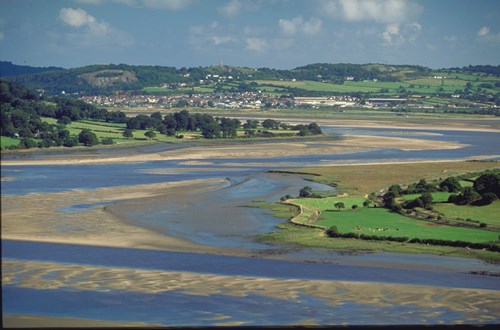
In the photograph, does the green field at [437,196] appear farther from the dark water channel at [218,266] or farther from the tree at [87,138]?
the tree at [87,138]

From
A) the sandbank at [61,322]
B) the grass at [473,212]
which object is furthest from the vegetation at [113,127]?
the sandbank at [61,322]

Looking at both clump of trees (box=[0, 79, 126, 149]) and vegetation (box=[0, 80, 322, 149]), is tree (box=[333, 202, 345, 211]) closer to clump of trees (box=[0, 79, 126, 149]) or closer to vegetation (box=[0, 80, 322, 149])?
clump of trees (box=[0, 79, 126, 149])

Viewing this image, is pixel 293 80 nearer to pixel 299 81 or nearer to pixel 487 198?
pixel 299 81

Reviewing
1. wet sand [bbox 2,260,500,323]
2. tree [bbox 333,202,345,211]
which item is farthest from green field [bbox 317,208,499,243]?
wet sand [bbox 2,260,500,323]

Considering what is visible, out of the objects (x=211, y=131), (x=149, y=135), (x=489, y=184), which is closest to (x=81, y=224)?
(x=489, y=184)

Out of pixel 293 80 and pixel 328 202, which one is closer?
pixel 328 202

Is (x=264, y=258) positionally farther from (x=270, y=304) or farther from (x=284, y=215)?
(x=284, y=215)

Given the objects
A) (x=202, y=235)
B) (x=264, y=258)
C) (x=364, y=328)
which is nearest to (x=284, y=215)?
(x=202, y=235)
